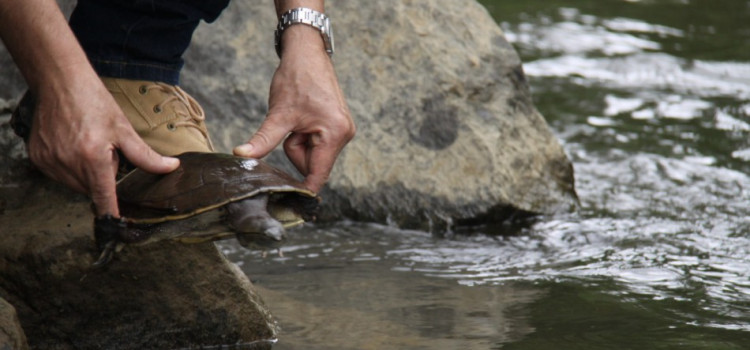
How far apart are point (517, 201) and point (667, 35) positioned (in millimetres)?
3575

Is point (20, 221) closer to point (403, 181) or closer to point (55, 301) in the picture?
point (55, 301)

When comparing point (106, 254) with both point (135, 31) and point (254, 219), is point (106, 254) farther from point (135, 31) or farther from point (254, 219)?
point (135, 31)

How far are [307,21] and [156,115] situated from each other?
47 centimetres

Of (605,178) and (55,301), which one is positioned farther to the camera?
(605,178)

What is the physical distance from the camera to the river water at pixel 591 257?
2.94m

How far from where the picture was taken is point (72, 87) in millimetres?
2098

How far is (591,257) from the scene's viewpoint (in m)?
3.71

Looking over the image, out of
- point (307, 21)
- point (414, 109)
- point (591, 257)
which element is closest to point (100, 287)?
point (307, 21)

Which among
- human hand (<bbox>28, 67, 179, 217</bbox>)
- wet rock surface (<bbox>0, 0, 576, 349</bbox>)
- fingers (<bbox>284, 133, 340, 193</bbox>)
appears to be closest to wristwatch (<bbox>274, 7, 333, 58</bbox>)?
fingers (<bbox>284, 133, 340, 193</bbox>)

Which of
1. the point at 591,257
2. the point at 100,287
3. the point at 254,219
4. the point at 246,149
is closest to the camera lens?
the point at 254,219

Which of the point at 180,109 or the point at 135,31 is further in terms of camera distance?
the point at 180,109

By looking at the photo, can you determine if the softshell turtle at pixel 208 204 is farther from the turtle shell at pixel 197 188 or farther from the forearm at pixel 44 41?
the forearm at pixel 44 41

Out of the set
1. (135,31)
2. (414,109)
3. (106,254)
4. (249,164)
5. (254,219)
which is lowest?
(106,254)

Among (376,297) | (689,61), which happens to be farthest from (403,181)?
(689,61)
